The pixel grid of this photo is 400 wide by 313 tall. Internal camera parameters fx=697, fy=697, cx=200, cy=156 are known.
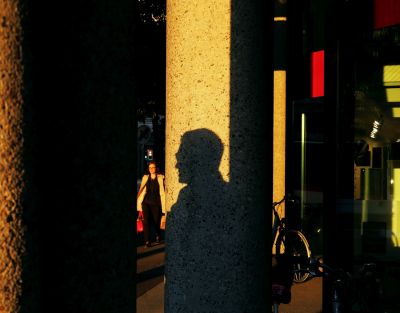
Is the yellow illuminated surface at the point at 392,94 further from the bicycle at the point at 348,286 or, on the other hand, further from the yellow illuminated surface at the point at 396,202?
the bicycle at the point at 348,286

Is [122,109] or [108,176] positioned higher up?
[122,109]

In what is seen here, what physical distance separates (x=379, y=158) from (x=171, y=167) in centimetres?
409

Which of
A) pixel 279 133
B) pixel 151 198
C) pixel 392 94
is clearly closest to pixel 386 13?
pixel 392 94

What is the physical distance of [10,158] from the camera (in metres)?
1.54

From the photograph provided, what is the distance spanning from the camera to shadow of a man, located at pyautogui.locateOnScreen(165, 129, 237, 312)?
138 inches

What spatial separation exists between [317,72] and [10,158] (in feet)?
21.4

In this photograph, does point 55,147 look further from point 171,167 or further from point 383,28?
point 383,28

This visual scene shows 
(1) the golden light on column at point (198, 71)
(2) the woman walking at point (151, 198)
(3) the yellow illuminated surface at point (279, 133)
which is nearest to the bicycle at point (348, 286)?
(1) the golden light on column at point (198, 71)

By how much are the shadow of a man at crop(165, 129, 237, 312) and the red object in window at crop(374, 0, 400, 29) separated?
3082 mm

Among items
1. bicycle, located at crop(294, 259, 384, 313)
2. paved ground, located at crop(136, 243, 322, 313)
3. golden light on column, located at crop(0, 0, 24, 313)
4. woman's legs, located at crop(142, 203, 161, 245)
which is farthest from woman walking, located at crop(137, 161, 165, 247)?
golden light on column, located at crop(0, 0, 24, 313)

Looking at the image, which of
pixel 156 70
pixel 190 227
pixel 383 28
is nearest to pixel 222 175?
pixel 190 227

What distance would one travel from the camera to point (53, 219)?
164cm

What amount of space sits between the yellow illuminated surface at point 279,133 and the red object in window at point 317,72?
8.73ft

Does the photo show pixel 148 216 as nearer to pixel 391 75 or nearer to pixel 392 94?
pixel 392 94
